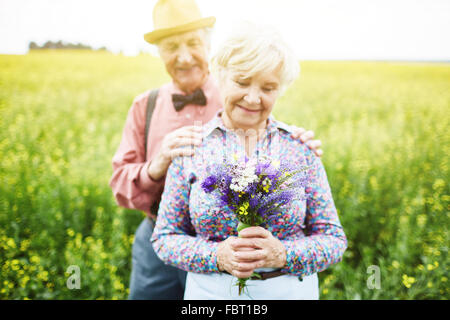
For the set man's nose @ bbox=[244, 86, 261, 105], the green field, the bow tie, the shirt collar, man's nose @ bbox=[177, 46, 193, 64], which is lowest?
the green field

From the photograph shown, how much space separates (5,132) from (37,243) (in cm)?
227

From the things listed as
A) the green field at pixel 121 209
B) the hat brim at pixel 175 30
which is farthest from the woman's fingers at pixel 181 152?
the green field at pixel 121 209

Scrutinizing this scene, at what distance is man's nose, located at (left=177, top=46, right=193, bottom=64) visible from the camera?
1.73m

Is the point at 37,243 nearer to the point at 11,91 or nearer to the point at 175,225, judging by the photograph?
the point at 175,225

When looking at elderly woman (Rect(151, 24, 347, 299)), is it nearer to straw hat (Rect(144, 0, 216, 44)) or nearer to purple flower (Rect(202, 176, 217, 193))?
purple flower (Rect(202, 176, 217, 193))

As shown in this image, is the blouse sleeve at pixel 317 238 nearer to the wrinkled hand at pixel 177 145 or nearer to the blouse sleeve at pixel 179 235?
the blouse sleeve at pixel 179 235

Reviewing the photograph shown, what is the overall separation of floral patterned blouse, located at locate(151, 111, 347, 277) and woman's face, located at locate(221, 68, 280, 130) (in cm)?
11

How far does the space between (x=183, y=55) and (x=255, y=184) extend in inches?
42.0

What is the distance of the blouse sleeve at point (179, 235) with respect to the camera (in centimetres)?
134

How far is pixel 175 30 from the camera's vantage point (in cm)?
168

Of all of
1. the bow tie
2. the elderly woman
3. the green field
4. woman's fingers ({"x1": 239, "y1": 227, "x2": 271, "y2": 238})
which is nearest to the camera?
woman's fingers ({"x1": 239, "y1": 227, "x2": 271, "y2": 238})

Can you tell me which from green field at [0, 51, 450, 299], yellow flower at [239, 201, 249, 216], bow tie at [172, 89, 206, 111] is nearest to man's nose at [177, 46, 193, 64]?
bow tie at [172, 89, 206, 111]

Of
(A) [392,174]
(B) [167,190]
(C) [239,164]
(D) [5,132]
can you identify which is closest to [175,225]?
(B) [167,190]

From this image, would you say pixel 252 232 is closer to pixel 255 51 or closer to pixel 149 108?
pixel 255 51
